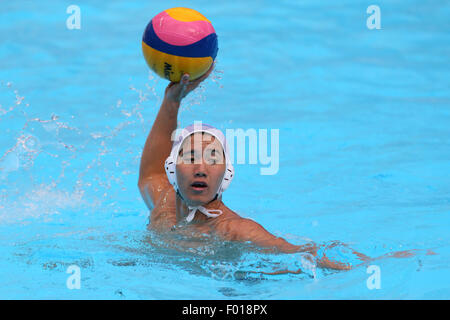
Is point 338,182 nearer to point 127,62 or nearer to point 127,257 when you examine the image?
point 127,257

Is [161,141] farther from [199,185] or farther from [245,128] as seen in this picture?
[245,128]

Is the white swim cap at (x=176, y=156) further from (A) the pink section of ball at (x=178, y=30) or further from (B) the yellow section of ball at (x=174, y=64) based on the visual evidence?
(A) the pink section of ball at (x=178, y=30)

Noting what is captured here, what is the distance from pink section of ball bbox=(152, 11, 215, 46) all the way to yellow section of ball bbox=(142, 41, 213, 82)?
0.29ft

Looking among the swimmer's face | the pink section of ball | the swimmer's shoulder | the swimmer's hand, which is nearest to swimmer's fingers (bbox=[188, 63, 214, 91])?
the swimmer's hand

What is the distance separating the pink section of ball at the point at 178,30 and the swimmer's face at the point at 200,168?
0.61m

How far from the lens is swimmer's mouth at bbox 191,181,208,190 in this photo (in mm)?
3555

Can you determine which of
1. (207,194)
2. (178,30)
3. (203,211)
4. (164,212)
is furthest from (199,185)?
(178,30)

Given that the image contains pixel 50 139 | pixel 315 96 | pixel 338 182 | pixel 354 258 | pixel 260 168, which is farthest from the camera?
pixel 315 96

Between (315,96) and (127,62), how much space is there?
2563 millimetres

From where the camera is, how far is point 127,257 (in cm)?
399

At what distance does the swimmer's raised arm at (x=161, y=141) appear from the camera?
4027mm

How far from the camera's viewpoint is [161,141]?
4.17m
